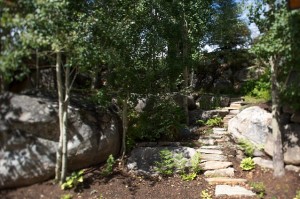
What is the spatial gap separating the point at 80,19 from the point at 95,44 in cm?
61

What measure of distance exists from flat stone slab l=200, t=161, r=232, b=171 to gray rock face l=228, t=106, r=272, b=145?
1115 millimetres

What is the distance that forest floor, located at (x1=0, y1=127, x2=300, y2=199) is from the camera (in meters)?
7.16

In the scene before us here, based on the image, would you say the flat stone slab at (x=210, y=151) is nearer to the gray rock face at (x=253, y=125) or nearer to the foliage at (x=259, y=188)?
the gray rock face at (x=253, y=125)

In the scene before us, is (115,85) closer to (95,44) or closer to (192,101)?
(95,44)

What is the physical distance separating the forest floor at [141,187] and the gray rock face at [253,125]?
980 mm

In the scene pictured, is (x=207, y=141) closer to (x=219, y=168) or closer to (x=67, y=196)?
(x=219, y=168)

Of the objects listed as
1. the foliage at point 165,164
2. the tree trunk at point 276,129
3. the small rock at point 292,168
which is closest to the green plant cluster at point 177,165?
the foliage at point 165,164

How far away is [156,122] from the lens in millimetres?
9586

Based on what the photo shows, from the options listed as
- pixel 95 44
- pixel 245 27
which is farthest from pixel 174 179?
pixel 245 27

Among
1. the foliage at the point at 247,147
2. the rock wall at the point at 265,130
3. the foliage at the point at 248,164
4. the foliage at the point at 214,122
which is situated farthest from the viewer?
the foliage at the point at 214,122

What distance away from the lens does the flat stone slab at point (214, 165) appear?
27.4ft

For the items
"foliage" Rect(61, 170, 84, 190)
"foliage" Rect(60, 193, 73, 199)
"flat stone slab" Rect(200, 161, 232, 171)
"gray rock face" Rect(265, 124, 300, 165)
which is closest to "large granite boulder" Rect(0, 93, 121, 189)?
"foliage" Rect(61, 170, 84, 190)

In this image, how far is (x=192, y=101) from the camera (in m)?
12.9

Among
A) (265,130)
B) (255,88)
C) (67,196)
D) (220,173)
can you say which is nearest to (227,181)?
(220,173)
